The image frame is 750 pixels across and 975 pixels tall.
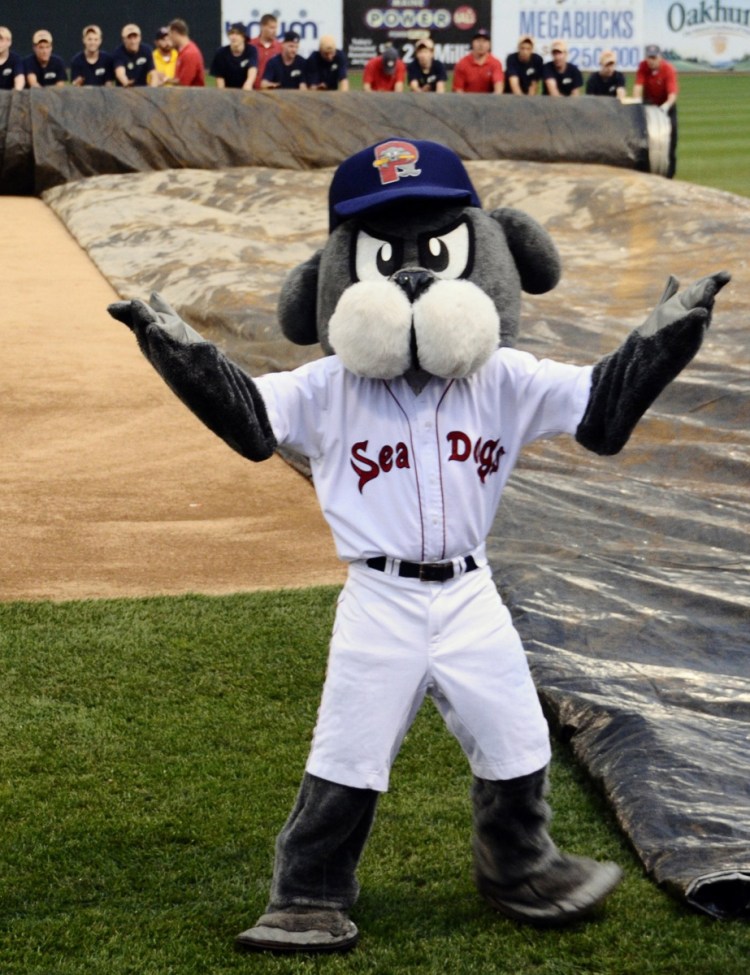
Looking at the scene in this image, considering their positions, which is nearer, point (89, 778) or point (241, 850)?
point (241, 850)

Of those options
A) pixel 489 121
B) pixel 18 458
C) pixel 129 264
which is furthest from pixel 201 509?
pixel 489 121

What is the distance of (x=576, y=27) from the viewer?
25.9 m

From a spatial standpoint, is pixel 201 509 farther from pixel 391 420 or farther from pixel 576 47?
pixel 576 47

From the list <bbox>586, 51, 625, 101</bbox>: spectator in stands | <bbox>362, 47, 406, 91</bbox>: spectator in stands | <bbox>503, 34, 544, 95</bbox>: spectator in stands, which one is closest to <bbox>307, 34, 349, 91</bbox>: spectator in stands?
<bbox>362, 47, 406, 91</bbox>: spectator in stands

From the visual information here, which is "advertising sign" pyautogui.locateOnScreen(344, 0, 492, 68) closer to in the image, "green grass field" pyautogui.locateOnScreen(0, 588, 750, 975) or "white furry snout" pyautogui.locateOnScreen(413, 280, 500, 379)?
"green grass field" pyautogui.locateOnScreen(0, 588, 750, 975)

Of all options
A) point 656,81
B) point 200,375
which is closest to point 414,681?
point 200,375

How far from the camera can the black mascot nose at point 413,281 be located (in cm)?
282

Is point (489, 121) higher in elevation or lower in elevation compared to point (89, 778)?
higher

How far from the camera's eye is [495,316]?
9.16 feet

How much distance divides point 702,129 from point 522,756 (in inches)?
847

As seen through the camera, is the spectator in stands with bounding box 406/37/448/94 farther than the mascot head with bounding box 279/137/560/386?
Yes

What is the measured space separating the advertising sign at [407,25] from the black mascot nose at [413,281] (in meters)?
24.2

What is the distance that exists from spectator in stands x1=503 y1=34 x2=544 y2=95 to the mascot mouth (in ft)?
44.0

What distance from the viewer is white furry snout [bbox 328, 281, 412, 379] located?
8.88 ft
